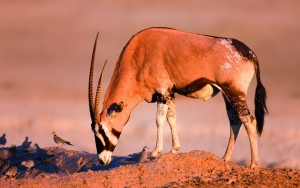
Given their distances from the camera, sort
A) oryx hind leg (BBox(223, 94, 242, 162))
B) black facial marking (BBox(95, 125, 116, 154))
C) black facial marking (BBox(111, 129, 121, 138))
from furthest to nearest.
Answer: black facial marking (BBox(111, 129, 121, 138)) → oryx hind leg (BBox(223, 94, 242, 162)) → black facial marking (BBox(95, 125, 116, 154))

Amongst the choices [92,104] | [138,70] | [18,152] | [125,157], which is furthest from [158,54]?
[18,152]

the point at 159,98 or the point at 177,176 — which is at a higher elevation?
the point at 159,98

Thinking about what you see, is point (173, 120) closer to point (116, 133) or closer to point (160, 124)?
point (160, 124)

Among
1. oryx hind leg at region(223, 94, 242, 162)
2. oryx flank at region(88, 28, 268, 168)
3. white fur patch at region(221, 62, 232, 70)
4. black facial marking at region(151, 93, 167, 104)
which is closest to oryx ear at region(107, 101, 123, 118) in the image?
oryx flank at region(88, 28, 268, 168)

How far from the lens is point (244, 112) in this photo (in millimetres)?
19031

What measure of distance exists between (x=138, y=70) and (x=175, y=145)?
1.99 meters

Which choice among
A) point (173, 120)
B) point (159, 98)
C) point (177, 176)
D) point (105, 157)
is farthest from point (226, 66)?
point (105, 157)

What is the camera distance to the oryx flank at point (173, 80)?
62.6 ft

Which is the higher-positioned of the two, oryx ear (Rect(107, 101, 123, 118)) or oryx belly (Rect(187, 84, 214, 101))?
oryx belly (Rect(187, 84, 214, 101))

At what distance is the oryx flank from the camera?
19078 mm

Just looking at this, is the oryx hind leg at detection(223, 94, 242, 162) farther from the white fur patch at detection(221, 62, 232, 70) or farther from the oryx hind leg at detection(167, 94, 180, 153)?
the oryx hind leg at detection(167, 94, 180, 153)

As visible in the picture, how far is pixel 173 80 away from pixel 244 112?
1.91 metres

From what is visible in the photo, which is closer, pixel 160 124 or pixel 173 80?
pixel 160 124

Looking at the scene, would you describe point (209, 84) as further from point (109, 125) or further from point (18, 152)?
point (18, 152)
